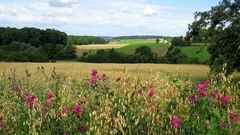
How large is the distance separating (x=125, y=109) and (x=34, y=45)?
3361 inches

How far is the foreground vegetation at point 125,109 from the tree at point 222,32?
22.7 meters

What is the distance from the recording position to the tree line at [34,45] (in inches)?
2937

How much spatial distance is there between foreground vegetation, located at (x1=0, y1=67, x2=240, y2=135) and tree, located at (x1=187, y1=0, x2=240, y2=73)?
74.6 ft

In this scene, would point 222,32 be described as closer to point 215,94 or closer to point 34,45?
point 215,94

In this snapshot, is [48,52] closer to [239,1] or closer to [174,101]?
[239,1]

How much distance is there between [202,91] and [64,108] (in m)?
1.96

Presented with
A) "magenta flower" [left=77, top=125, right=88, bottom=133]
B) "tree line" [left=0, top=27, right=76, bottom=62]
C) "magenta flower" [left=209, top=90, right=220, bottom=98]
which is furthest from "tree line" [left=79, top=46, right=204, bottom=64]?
"magenta flower" [left=77, top=125, right=88, bottom=133]

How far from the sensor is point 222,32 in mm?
30906

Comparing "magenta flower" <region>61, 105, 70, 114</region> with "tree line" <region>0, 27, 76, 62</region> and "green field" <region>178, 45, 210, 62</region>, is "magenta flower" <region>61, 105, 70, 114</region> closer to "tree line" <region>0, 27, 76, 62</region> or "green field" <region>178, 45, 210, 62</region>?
"tree line" <region>0, 27, 76, 62</region>

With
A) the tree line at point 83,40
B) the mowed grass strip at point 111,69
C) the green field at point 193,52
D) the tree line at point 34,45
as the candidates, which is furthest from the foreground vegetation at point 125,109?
the tree line at point 83,40

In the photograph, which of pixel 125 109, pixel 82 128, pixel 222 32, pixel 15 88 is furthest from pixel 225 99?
pixel 222 32

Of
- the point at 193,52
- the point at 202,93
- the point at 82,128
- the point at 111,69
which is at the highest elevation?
the point at 202,93

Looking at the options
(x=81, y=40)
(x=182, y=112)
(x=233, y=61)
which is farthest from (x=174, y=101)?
(x=81, y=40)

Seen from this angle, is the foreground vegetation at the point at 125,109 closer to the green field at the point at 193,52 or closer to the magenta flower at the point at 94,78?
the magenta flower at the point at 94,78
